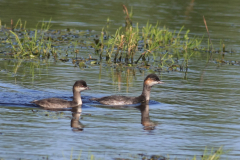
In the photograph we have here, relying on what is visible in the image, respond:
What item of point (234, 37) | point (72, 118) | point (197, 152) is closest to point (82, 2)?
point (234, 37)

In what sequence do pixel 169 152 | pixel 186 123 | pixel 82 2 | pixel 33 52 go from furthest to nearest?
pixel 82 2
pixel 33 52
pixel 186 123
pixel 169 152

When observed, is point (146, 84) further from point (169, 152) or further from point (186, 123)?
point (169, 152)

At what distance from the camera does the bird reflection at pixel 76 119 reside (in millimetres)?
10634

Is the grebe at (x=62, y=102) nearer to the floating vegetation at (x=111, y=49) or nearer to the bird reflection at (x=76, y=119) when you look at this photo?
the bird reflection at (x=76, y=119)

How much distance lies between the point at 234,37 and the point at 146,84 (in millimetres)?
12751

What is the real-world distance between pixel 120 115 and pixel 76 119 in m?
1.23

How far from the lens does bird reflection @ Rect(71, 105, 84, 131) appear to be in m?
10.6

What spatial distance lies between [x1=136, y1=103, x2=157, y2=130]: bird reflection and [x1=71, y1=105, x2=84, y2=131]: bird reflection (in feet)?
4.71

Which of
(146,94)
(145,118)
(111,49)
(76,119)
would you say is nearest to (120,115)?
(145,118)

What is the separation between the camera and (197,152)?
930 cm

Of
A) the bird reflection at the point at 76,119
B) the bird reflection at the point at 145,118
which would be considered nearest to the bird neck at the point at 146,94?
the bird reflection at the point at 145,118

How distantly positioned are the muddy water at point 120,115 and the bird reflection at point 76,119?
1.9 inches

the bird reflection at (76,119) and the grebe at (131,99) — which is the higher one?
the grebe at (131,99)

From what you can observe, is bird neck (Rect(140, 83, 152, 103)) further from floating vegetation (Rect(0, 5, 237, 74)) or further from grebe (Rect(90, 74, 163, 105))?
floating vegetation (Rect(0, 5, 237, 74))
